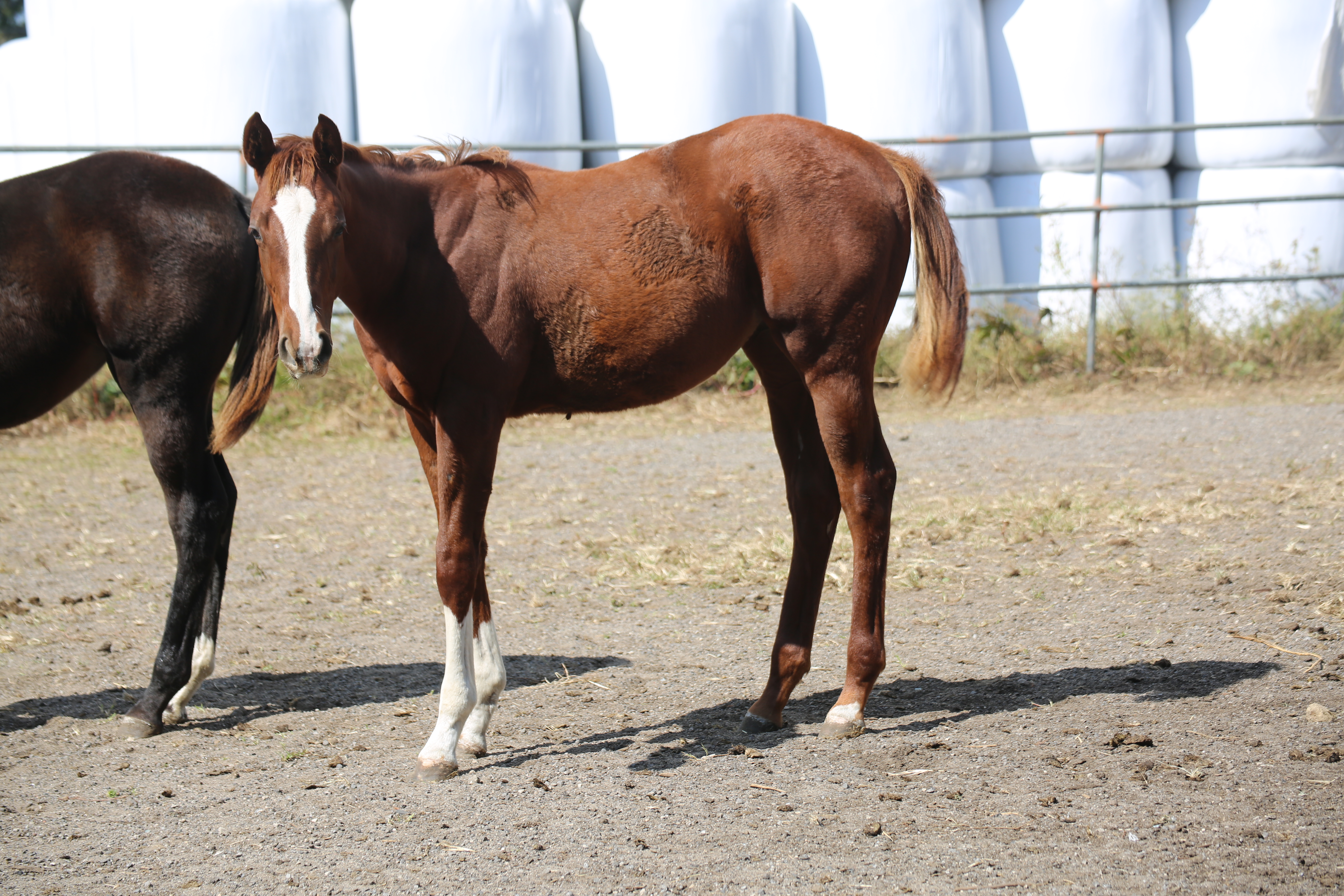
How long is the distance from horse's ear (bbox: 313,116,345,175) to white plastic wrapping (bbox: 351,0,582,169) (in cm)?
724

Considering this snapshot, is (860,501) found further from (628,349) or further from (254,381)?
(254,381)

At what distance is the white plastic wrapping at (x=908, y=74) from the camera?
10414mm

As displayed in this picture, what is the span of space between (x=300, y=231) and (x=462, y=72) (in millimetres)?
7786

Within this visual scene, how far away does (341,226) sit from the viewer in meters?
2.90

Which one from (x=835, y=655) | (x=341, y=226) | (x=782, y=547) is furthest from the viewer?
(x=782, y=547)

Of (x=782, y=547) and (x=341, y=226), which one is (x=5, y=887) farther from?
(x=782, y=547)

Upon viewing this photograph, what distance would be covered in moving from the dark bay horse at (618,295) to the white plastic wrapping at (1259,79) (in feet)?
28.2

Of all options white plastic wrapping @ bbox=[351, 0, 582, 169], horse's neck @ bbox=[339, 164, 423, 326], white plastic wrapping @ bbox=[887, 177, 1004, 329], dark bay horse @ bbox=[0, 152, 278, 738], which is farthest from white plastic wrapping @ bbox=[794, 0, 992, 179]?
horse's neck @ bbox=[339, 164, 423, 326]

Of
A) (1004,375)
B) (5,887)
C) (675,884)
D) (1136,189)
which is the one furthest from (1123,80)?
(5,887)

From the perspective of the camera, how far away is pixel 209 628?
3.96 m

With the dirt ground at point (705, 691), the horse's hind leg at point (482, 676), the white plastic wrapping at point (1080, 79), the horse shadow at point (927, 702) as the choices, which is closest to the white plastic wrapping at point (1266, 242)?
the white plastic wrapping at point (1080, 79)

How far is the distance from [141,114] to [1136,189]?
29.5 ft

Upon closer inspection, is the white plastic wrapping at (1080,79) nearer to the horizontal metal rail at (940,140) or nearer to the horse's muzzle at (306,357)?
the horizontal metal rail at (940,140)

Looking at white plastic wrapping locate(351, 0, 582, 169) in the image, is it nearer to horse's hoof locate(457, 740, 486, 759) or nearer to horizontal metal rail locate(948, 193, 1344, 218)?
horizontal metal rail locate(948, 193, 1344, 218)
